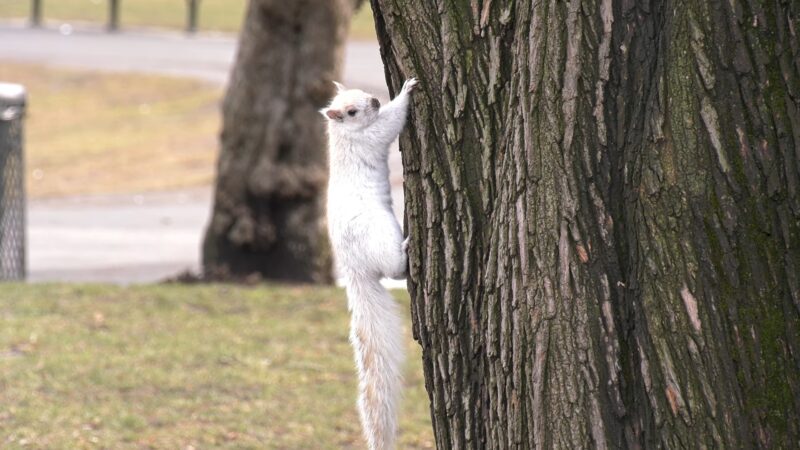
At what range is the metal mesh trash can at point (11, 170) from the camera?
950cm

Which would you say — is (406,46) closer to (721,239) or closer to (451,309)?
(451,309)

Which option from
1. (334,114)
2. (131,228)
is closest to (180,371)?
(334,114)

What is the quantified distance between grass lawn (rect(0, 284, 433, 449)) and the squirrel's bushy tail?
2137 millimetres

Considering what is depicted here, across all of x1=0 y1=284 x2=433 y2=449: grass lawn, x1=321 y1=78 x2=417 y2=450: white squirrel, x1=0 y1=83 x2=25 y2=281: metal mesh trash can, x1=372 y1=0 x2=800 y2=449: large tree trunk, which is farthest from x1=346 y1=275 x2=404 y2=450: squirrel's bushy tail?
x1=0 y1=83 x2=25 y2=281: metal mesh trash can

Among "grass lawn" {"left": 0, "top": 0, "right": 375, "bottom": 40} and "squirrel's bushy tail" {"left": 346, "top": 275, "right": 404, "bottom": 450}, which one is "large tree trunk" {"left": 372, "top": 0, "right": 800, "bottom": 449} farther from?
"grass lawn" {"left": 0, "top": 0, "right": 375, "bottom": 40}

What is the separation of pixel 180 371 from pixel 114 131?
17.4 meters

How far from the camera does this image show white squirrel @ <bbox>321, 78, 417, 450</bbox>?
3.91m

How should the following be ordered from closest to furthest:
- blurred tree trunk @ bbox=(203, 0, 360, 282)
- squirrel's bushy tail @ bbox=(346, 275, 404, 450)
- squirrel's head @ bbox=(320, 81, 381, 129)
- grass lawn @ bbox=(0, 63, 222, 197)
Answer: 1. squirrel's bushy tail @ bbox=(346, 275, 404, 450)
2. squirrel's head @ bbox=(320, 81, 381, 129)
3. blurred tree trunk @ bbox=(203, 0, 360, 282)
4. grass lawn @ bbox=(0, 63, 222, 197)

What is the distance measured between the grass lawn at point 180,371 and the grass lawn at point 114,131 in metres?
9.97

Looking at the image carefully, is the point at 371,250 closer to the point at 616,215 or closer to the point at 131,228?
the point at 616,215

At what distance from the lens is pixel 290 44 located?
10016 mm

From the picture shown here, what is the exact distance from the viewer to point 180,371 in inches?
277

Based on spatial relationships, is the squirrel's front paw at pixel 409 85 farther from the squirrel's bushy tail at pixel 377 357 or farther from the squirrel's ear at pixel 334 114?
the squirrel's ear at pixel 334 114

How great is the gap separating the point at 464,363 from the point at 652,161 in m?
0.79
